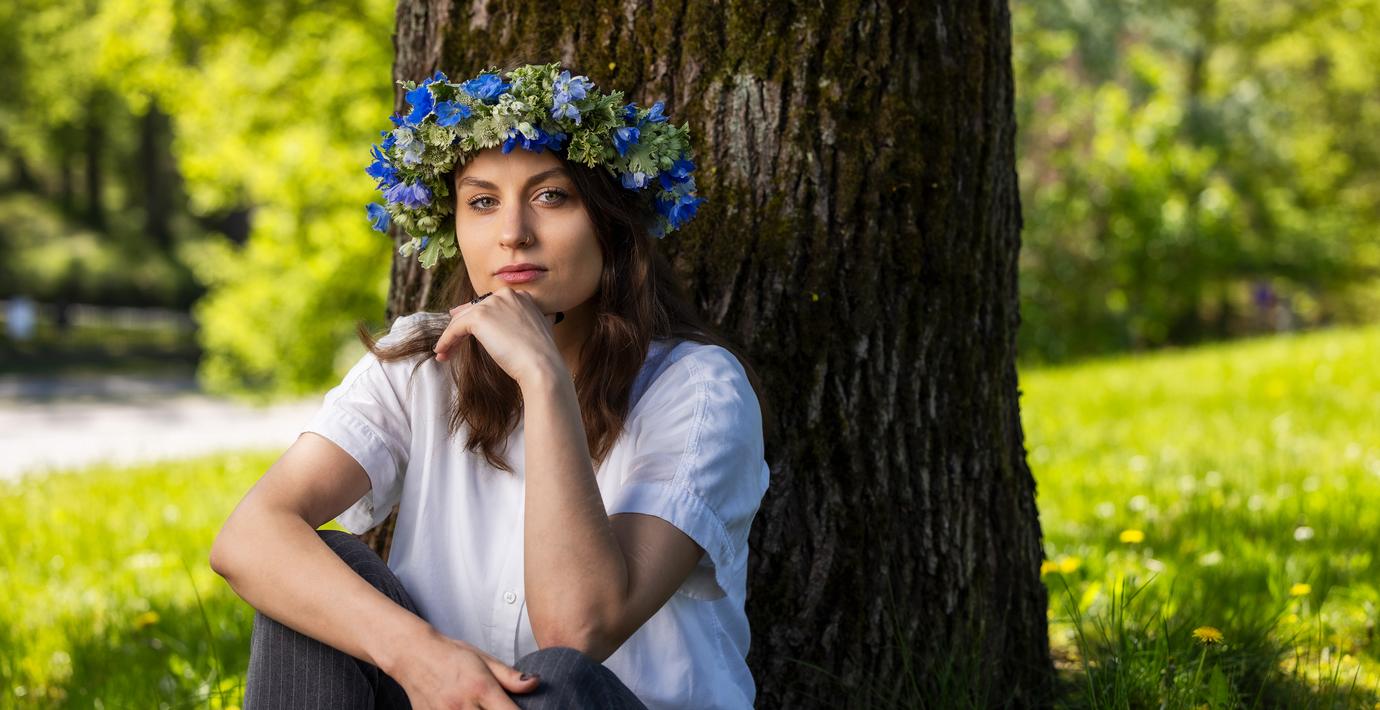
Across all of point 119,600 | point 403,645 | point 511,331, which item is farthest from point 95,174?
point 403,645

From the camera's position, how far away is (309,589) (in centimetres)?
203

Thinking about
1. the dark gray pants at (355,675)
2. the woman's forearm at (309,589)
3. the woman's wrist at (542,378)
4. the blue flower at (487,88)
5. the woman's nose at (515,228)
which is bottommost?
the dark gray pants at (355,675)

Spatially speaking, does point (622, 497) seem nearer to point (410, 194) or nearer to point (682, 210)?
point (682, 210)

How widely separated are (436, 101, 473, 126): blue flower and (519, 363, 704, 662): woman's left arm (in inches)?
19.0

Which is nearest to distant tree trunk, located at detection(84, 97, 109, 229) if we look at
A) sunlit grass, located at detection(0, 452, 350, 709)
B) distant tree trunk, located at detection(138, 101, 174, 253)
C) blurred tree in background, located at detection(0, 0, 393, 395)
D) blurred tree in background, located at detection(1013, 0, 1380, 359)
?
distant tree trunk, located at detection(138, 101, 174, 253)

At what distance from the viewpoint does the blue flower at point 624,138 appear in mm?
2207

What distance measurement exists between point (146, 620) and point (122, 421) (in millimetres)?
15143

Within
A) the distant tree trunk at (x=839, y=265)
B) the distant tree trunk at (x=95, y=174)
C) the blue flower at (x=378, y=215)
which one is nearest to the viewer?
the blue flower at (x=378, y=215)

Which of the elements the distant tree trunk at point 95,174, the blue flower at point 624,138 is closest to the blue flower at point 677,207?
the blue flower at point 624,138

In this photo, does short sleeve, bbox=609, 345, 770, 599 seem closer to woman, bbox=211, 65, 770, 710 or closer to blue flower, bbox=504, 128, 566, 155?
woman, bbox=211, 65, 770, 710

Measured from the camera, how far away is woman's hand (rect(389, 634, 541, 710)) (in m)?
1.87

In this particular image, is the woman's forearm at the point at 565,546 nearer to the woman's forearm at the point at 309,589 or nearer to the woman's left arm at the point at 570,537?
the woman's left arm at the point at 570,537

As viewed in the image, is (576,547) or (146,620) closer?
(576,547)

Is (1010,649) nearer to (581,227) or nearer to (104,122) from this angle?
(581,227)
